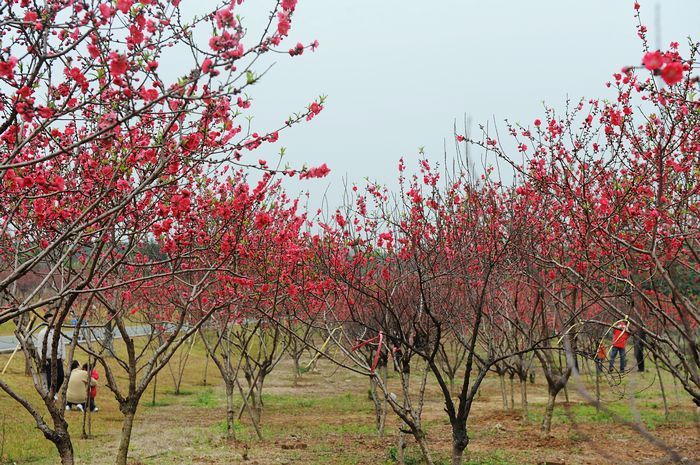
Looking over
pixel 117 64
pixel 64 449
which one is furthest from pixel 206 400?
pixel 117 64

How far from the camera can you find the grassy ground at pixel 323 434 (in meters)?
9.73

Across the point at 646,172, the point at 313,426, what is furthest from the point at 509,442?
the point at 646,172

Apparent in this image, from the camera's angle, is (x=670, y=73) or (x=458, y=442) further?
(x=458, y=442)

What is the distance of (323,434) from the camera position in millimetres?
12070

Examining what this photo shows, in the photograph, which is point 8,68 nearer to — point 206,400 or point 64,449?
point 64,449

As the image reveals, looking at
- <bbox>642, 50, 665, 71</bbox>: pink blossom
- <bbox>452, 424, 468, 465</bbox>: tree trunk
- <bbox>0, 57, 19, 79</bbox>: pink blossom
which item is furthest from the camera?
<bbox>452, 424, 468, 465</bbox>: tree trunk

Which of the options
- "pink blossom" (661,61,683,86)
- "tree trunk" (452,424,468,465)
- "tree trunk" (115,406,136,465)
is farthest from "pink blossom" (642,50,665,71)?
"tree trunk" (115,406,136,465)

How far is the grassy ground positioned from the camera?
973 cm

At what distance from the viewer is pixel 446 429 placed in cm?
1260

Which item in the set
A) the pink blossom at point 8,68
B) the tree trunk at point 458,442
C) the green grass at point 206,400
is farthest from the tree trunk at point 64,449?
the green grass at point 206,400

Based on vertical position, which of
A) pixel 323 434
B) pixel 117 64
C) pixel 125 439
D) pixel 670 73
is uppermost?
pixel 117 64

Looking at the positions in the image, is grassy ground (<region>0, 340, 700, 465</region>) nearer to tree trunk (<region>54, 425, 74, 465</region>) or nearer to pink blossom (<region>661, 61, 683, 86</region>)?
tree trunk (<region>54, 425, 74, 465</region>)

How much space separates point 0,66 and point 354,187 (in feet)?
22.6

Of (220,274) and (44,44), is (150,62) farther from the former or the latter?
(220,274)
